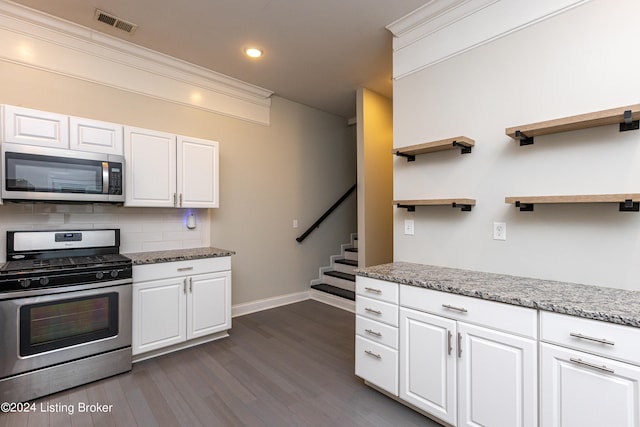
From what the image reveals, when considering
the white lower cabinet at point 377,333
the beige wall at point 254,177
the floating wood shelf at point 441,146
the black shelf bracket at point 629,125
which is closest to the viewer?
the black shelf bracket at point 629,125

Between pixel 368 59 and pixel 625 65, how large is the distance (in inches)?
85.4

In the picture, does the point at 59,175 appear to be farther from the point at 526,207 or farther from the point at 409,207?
the point at 526,207

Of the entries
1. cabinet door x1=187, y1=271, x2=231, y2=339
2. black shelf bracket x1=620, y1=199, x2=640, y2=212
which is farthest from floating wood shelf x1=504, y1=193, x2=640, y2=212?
cabinet door x1=187, y1=271, x2=231, y2=339

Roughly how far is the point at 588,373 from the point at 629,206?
2.84 ft

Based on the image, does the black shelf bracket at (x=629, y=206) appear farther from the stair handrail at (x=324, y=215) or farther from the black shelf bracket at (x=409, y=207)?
the stair handrail at (x=324, y=215)

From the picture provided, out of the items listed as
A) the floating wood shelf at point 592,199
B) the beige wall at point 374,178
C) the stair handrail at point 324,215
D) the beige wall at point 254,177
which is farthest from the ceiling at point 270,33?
the stair handrail at point 324,215

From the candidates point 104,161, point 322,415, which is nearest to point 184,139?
point 104,161

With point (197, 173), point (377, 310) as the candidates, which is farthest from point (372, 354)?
point (197, 173)

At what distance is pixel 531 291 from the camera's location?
163cm

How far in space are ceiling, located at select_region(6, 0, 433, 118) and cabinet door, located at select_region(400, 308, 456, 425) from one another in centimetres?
242

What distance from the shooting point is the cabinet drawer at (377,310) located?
203 cm

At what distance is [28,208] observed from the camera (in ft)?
8.36

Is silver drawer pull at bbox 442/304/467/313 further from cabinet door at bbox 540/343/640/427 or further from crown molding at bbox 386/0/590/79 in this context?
crown molding at bbox 386/0/590/79

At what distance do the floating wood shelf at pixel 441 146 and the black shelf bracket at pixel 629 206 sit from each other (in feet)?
2.99
